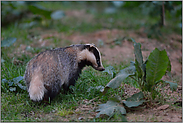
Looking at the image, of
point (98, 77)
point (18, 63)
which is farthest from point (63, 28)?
point (98, 77)

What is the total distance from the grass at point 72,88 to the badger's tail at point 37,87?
228 millimetres

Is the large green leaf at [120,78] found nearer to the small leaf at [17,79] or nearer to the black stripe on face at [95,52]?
the black stripe on face at [95,52]

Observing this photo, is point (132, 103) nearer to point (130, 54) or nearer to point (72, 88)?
point (72, 88)

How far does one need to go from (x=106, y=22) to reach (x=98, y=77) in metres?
3.95

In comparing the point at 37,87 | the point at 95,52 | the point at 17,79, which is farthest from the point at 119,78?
the point at 17,79

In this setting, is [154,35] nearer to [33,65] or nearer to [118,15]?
[118,15]

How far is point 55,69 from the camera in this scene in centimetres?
378

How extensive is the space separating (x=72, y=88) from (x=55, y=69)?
58cm

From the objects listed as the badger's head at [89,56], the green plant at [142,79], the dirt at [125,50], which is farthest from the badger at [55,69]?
the green plant at [142,79]

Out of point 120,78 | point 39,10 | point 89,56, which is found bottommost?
point 120,78

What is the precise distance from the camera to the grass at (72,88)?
3.60 m

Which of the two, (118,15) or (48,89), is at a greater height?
(118,15)

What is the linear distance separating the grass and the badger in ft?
0.76

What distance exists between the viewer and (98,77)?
4.68 m
